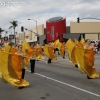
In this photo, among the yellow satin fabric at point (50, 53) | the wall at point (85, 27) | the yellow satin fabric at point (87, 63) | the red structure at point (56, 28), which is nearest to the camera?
the yellow satin fabric at point (87, 63)

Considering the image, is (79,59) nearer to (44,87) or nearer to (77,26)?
(44,87)

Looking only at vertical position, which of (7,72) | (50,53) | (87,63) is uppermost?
(50,53)

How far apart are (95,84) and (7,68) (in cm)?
330

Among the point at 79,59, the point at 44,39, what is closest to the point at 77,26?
the point at 44,39

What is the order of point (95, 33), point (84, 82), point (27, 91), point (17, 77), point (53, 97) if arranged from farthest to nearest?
point (95, 33) < point (84, 82) < point (17, 77) < point (27, 91) < point (53, 97)

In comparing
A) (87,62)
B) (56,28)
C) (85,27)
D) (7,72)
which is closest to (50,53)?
(87,62)

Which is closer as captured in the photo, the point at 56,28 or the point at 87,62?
the point at 87,62

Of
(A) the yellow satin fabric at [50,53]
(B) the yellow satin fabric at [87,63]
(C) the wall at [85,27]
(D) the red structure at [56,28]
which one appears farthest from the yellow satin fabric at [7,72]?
(C) the wall at [85,27]

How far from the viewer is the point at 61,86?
9500 mm

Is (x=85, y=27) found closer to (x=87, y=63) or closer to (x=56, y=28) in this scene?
(x=56, y=28)

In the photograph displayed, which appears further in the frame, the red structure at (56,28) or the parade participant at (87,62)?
the red structure at (56,28)

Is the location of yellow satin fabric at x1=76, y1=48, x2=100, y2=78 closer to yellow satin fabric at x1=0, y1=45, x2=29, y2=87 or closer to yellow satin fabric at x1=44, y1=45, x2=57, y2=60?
yellow satin fabric at x1=0, y1=45, x2=29, y2=87

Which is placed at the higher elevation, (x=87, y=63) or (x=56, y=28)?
(x=56, y=28)

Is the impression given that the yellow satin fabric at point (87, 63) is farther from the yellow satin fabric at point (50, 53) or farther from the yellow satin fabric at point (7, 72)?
the yellow satin fabric at point (50, 53)
